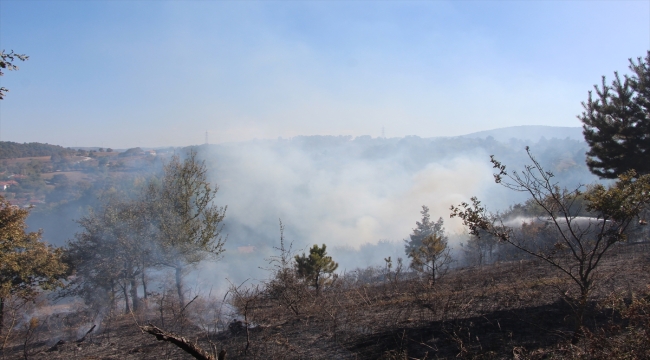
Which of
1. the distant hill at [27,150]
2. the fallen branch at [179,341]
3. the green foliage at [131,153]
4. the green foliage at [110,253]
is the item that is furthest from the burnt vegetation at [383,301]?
the green foliage at [131,153]

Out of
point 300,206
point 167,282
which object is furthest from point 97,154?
point 167,282

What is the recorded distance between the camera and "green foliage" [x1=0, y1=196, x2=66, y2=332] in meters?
10.1

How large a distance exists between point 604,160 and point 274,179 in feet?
304

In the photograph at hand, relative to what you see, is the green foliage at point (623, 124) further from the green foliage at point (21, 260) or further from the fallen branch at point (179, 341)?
the green foliage at point (21, 260)

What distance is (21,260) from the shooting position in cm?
1272

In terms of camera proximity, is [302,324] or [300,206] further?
[300,206]

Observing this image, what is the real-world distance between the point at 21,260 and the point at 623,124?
17687 mm

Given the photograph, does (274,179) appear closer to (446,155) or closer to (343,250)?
(343,250)

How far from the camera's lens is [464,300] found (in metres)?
8.83

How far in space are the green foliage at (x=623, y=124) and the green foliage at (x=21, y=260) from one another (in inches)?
596

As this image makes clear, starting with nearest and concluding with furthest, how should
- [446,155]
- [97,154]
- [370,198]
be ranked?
[370,198], [97,154], [446,155]

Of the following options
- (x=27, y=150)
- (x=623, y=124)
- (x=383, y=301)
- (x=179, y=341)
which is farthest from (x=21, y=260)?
(x=27, y=150)

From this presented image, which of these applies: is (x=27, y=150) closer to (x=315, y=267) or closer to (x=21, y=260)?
(x=21, y=260)

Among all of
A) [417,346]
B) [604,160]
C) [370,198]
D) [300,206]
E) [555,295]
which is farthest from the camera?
[370,198]
